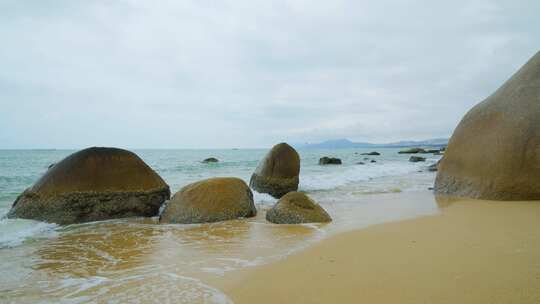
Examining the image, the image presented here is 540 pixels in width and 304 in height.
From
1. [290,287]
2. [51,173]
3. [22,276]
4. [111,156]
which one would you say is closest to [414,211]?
[290,287]

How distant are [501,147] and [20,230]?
970cm

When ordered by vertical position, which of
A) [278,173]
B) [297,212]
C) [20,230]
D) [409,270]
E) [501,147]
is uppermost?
[501,147]

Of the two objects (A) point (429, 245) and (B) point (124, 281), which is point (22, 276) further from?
(A) point (429, 245)

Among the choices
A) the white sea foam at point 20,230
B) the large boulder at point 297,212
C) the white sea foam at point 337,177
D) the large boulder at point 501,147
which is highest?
the large boulder at point 501,147

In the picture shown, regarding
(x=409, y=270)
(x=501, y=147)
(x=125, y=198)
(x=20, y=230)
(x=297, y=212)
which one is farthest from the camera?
(x=501, y=147)

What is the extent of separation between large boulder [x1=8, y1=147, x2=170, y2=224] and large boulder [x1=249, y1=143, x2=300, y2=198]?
4.09 m

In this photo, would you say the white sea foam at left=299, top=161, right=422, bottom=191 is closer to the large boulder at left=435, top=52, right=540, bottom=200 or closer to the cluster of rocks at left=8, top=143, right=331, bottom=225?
the large boulder at left=435, top=52, right=540, bottom=200

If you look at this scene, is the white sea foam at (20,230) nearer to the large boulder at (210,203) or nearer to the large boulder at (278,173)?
the large boulder at (210,203)

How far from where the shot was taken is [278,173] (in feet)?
35.8

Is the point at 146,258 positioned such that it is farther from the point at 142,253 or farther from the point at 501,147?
the point at 501,147

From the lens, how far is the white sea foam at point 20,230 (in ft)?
16.3

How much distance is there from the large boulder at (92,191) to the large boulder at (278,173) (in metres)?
4.09

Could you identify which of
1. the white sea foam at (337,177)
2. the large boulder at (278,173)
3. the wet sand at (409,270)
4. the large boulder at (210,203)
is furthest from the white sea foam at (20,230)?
the white sea foam at (337,177)

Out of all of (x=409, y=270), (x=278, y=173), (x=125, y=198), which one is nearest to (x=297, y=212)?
(x=409, y=270)
